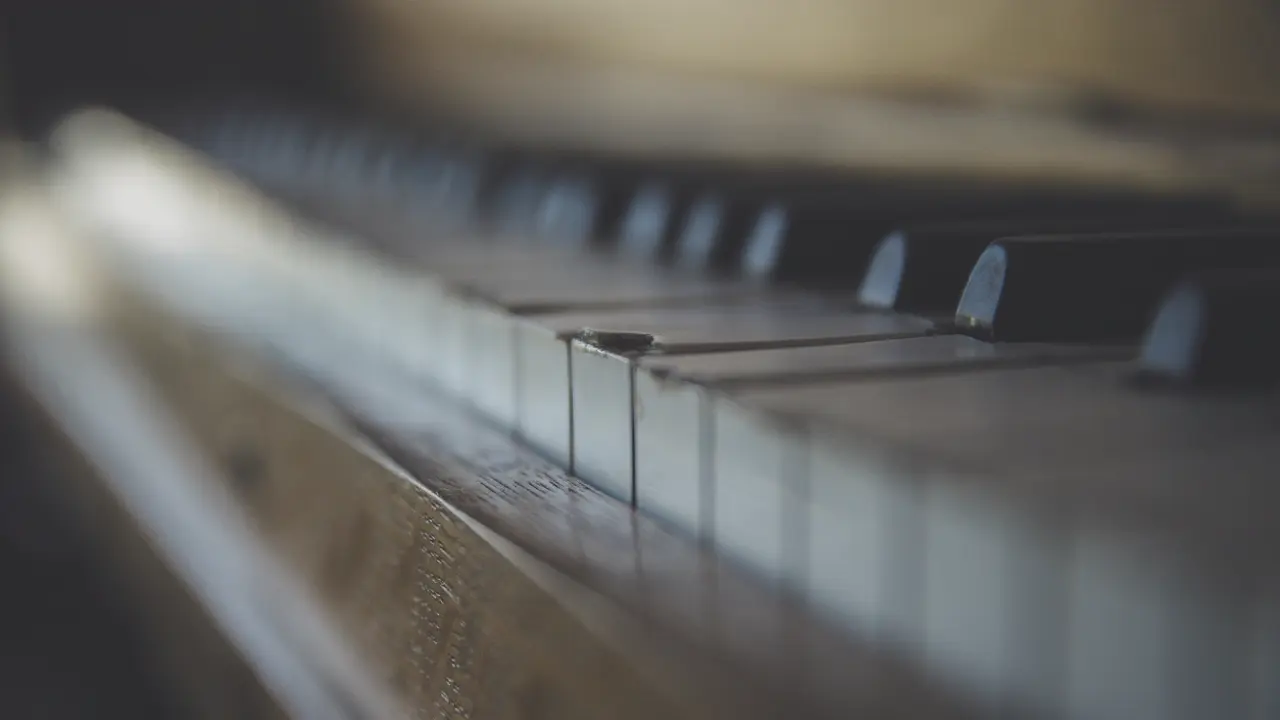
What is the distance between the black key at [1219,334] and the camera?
1.42 ft

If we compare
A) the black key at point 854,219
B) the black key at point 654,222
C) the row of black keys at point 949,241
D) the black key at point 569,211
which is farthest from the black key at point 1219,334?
the black key at point 569,211

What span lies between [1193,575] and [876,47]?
0.83 metres

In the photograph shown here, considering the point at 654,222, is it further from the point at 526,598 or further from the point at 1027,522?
the point at 1027,522

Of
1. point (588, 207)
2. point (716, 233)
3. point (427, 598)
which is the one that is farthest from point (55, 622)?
point (427, 598)

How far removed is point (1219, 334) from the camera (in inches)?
17.2

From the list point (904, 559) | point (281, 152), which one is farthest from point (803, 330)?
point (281, 152)

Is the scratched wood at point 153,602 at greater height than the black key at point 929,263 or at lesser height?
lesser

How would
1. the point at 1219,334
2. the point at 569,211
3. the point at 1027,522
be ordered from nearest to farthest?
1. the point at 1027,522
2. the point at 1219,334
3. the point at 569,211

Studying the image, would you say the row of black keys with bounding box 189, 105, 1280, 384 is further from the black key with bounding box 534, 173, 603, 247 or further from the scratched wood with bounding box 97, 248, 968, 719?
the scratched wood with bounding box 97, 248, 968, 719

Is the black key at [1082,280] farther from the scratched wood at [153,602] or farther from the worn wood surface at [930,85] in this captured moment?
the scratched wood at [153,602]

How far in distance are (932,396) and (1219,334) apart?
0.09 meters

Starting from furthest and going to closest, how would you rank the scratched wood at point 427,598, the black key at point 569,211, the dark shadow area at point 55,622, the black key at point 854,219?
the dark shadow area at point 55,622
the black key at point 569,211
the black key at point 854,219
the scratched wood at point 427,598

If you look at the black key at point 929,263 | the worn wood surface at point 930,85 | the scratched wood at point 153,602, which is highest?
the worn wood surface at point 930,85

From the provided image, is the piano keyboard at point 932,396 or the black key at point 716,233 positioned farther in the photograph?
→ the black key at point 716,233
